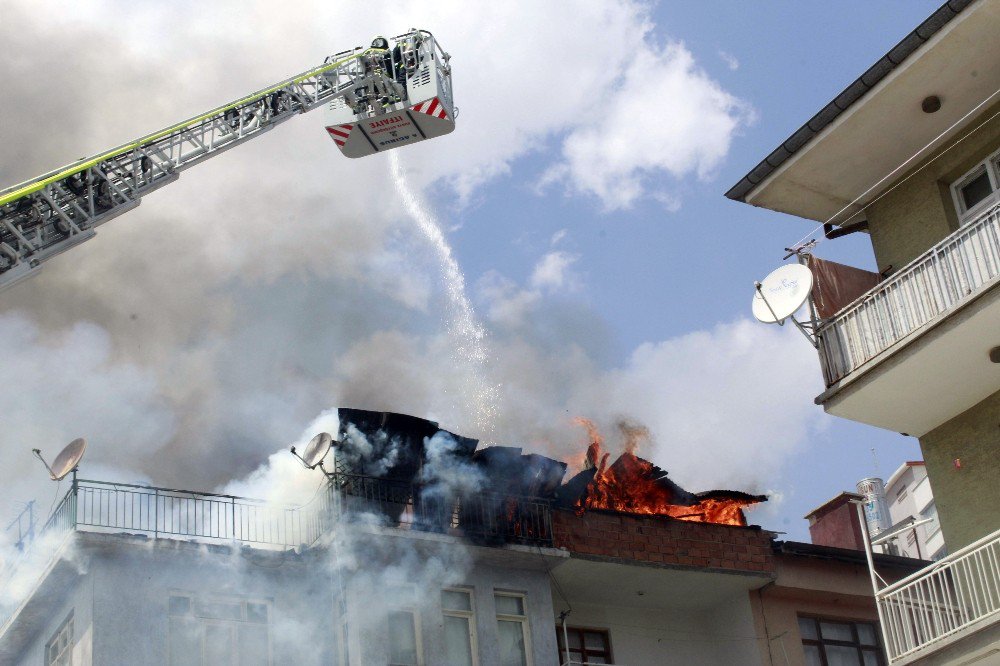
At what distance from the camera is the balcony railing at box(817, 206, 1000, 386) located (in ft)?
59.8

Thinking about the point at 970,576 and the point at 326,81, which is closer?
the point at 970,576

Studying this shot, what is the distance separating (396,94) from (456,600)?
945cm

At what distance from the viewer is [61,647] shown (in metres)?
24.1

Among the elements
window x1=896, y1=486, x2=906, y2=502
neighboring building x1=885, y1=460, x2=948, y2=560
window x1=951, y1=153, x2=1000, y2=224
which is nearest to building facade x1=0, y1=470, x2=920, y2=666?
window x1=951, y1=153, x2=1000, y2=224

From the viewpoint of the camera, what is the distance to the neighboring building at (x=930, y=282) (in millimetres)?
18109

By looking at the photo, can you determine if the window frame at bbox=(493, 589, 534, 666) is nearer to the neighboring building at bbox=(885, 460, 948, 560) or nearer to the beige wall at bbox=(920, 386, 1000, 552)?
the beige wall at bbox=(920, 386, 1000, 552)

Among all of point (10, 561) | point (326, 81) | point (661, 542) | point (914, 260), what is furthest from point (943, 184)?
point (10, 561)

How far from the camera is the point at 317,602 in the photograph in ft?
81.0

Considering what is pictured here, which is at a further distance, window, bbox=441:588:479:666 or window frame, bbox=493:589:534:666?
window frame, bbox=493:589:534:666

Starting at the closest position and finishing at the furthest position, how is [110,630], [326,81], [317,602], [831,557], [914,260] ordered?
[914,260] → [110,630] → [317,602] → [326,81] → [831,557]

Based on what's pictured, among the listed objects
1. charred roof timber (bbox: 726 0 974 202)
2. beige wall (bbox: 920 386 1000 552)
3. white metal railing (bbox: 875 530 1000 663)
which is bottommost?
white metal railing (bbox: 875 530 1000 663)

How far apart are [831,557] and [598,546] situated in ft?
16.6

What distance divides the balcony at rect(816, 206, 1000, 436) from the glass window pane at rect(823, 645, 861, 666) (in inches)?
372

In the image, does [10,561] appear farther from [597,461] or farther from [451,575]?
[597,461]
